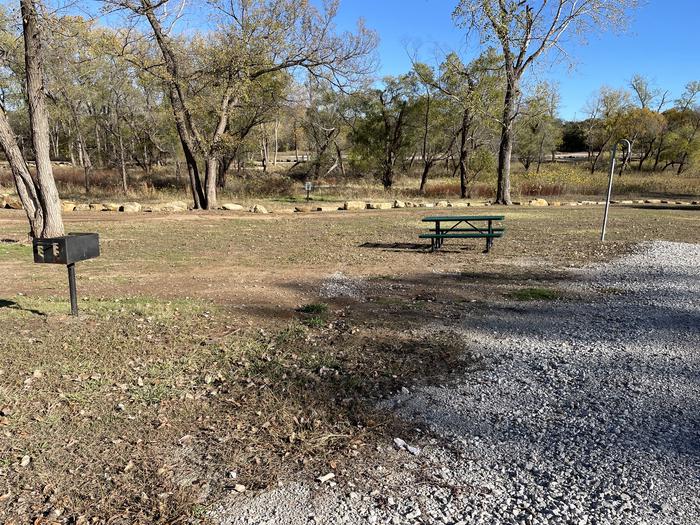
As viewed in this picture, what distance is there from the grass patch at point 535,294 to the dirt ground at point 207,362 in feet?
0.17

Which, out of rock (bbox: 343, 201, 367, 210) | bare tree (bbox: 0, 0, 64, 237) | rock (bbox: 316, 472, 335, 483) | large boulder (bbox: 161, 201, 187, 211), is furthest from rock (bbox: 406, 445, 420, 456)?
rock (bbox: 343, 201, 367, 210)

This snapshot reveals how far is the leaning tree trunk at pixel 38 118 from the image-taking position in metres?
8.96

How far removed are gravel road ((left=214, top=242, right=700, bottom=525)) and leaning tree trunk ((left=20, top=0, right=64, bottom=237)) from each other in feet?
27.7

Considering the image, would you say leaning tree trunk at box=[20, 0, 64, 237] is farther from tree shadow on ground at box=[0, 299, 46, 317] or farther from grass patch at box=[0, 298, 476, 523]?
grass patch at box=[0, 298, 476, 523]

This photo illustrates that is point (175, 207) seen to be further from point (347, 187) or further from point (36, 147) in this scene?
point (347, 187)

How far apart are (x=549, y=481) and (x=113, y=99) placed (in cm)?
2982

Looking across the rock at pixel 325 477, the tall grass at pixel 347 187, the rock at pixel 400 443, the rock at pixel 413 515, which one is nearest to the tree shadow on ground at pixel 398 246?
the rock at pixel 400 443

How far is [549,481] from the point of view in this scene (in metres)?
2.63

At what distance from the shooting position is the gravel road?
241 cm

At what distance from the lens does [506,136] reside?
22.0 m

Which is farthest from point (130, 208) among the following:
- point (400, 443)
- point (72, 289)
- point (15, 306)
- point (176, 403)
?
point (400, 443)

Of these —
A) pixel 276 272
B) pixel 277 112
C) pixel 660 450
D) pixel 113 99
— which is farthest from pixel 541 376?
pixel 113 99

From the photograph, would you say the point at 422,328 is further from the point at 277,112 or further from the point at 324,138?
the point at 324,138

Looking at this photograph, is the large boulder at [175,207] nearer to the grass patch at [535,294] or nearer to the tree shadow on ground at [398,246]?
the tree shadow on ground at [398,246]
